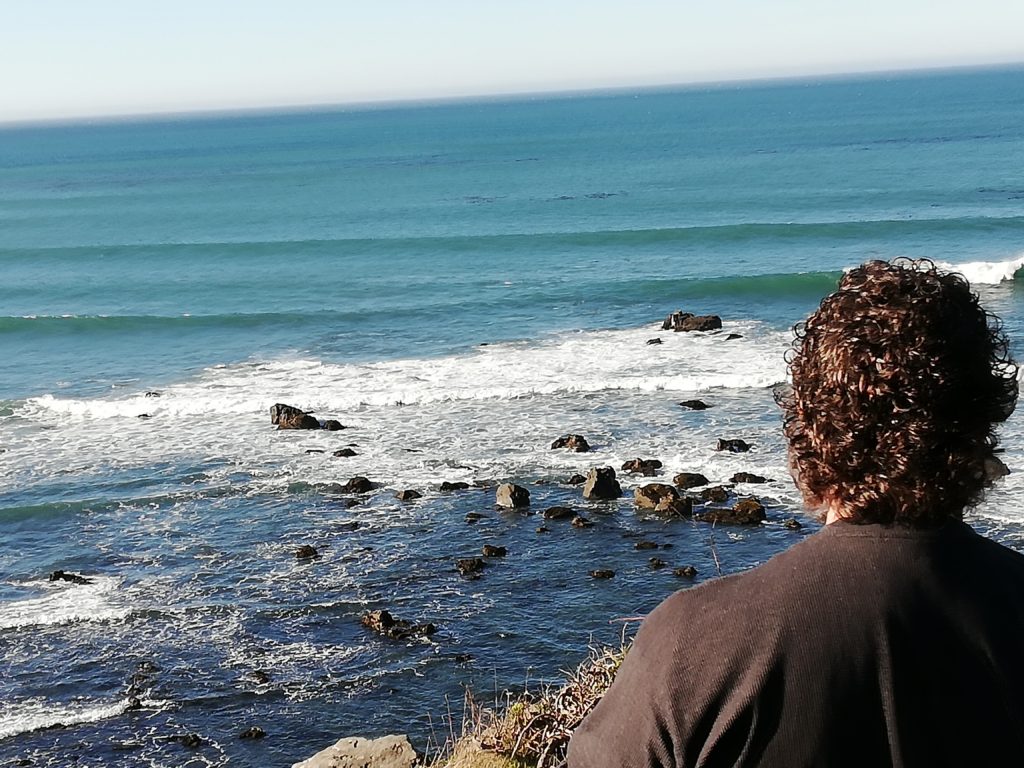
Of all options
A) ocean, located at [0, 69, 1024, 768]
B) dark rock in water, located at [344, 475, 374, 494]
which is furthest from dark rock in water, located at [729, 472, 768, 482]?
dark rock in water, located at [344, 475, 374, 494]

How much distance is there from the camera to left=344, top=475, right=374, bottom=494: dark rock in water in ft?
65.7

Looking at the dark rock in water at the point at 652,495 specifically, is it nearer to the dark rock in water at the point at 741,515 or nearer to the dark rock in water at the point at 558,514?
the dark rock in water at the point at 741,515

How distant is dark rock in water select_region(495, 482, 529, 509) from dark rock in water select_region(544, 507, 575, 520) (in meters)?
0.51

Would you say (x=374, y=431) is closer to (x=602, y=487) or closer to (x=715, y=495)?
(x=602, y=487)

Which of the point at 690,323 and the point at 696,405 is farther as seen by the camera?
the point at 690,323

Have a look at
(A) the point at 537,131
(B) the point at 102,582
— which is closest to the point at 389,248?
(B) the point at 102,582

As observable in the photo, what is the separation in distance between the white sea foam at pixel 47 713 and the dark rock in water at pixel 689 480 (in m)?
9.09

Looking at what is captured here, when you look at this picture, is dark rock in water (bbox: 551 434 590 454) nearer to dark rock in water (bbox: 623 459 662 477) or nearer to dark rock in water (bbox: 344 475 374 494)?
dark rock in water (bbox: 623 459 662 477)

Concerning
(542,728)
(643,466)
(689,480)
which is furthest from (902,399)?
(643,466)

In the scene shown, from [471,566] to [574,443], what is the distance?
17.9ft

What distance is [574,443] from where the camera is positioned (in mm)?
21422

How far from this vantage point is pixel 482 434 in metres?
23.0

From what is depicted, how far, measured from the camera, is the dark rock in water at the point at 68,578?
17016 millimetres

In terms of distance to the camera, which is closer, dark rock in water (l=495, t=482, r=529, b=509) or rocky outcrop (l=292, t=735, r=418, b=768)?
rocky outcrop (l=292, t=735, r=418, b=768)
